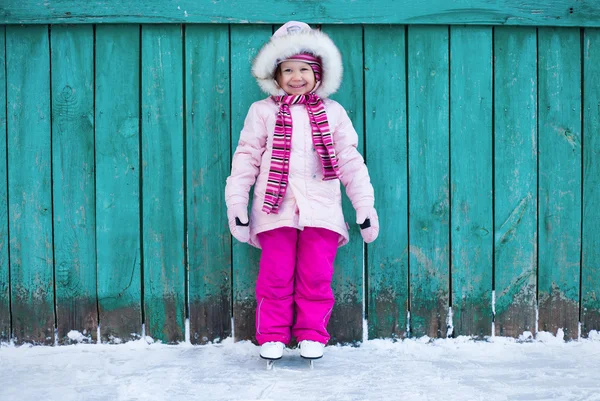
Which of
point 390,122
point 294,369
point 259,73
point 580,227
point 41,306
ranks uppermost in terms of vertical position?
point 259,73

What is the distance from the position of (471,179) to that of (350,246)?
0.66 m

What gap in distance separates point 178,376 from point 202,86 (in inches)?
50.9

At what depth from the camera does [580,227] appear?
9.93 ft

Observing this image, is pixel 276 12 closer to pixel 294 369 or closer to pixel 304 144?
pixel 304 144

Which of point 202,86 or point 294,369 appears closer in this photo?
point 294,369

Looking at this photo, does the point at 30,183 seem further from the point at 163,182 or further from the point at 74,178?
the point at 163,182

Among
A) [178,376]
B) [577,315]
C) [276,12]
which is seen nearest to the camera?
[178,376]

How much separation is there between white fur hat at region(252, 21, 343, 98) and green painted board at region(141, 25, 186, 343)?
1.48 feet

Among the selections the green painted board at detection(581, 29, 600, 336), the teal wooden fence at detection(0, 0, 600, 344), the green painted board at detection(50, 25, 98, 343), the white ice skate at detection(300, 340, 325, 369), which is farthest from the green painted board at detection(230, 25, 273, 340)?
the green painted board at detection(581, 29, 600, 336)

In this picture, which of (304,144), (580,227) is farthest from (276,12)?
(580,227)

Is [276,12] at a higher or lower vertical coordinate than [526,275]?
higher

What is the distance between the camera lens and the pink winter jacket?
2.69m

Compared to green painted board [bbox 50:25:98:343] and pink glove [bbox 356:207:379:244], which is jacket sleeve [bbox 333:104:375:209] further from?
green painted board [bbox 50:25:98:343]

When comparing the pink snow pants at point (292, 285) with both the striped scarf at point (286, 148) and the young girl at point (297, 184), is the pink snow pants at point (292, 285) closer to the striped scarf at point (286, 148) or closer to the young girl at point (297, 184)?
the young girl at point (297, 184)
